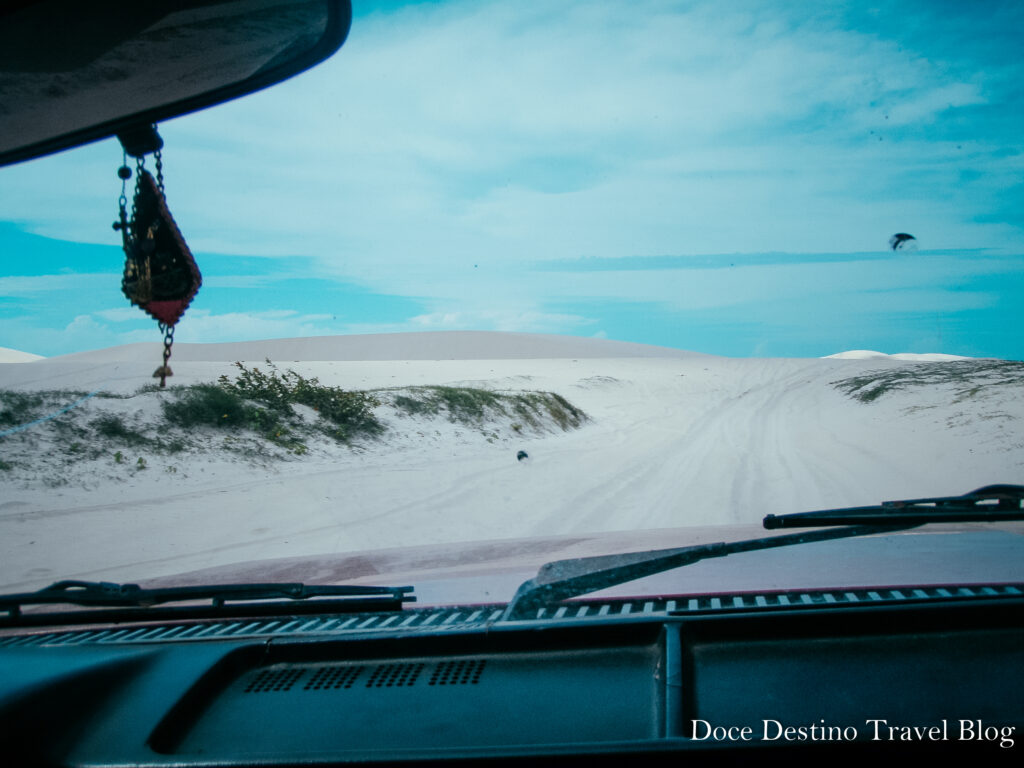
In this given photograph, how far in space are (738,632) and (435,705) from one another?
2.65 feet

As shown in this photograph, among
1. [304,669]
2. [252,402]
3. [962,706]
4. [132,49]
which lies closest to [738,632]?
[962,706]

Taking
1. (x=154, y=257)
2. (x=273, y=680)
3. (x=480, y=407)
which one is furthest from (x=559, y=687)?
(x=480, y=407)

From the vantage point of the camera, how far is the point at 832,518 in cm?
306

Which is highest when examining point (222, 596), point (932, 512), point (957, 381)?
point (957, 381)

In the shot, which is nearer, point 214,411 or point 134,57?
point 134,57

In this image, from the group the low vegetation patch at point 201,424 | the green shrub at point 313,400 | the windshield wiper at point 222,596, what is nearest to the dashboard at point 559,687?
the windshield wiper at point 222,596

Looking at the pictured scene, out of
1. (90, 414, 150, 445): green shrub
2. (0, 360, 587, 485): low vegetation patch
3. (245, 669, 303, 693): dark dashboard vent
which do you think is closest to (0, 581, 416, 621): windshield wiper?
(245, 669, 303, 693): dark dashboard vent

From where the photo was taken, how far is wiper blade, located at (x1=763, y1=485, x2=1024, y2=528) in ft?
→ 9.69

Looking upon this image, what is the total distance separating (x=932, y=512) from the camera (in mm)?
2988

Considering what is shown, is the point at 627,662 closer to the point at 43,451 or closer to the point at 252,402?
the point at 43,451

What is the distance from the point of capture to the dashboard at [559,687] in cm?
160

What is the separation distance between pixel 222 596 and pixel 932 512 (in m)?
2.57

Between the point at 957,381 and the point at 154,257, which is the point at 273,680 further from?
the point at 957,381

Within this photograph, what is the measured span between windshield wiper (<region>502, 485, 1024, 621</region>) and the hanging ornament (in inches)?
55.9
